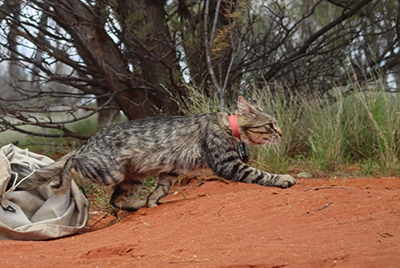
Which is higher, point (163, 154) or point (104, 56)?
point (104, 56)

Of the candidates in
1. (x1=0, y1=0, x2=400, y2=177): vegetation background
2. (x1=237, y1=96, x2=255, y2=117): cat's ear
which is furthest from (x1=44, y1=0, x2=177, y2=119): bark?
(x1=237, y1=96, x2=255, y2=117): cat's ear

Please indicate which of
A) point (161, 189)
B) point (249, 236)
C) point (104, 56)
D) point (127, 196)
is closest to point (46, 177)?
point (127, 196)

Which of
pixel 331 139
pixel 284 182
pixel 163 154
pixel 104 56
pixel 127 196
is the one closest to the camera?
pixel 284 182

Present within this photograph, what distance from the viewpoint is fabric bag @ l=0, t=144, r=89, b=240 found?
4.39 meters

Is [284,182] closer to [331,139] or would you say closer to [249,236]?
[249,236]

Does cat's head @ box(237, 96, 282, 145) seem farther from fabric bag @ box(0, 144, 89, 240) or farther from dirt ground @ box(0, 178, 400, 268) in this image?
fabric bag @ box(0, 144, 89, 240)

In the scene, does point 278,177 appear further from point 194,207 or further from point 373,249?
point 373,249

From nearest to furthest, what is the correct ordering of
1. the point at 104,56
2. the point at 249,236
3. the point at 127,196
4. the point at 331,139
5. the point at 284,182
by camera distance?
the point at 249,236
the point at 284,182
the point at 127,196
the point at 331,139
the point at 104,56

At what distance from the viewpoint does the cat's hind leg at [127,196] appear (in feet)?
16.9

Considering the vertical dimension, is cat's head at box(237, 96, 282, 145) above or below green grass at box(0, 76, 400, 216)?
above

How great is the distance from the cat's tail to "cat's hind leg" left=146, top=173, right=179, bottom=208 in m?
0.83

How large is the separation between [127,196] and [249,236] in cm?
226

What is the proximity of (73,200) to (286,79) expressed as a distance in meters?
5.26

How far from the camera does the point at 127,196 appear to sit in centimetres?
524
